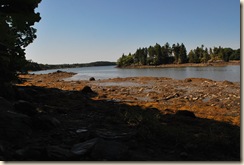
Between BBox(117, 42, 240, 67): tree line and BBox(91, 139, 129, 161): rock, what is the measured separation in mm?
131387

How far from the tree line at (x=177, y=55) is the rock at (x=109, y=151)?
431 feet

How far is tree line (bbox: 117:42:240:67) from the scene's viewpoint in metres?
135

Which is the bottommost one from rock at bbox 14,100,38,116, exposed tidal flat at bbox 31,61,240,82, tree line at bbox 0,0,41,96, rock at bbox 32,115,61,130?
exposed tidal flat at bbox 31,61,240,82

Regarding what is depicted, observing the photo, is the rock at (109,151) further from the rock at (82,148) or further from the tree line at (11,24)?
the tree line at (11,24)

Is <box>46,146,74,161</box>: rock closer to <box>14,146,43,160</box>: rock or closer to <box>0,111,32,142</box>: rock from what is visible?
<box>14,146,43,160</box>: rock

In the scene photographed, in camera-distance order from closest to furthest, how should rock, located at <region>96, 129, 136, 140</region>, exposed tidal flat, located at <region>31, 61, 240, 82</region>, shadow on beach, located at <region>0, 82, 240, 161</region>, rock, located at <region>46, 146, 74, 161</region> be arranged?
rock, located at <region>46, 146, 74, 161</region>, shadow on beach, located at <region>0, 82, 240, 161</region>, rock, located at <region>96, 129, 136, 140</region>, exposed tidal flat, located at <region>31, 61, 240, 82</region>

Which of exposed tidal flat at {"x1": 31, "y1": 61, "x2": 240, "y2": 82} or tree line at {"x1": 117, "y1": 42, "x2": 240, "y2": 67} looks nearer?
exposed tidal flat at {"x1": 31, "y1": 61, "x2": 240, "y2": 82}

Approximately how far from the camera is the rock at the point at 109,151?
18.5ft

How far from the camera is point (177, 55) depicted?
157 meters

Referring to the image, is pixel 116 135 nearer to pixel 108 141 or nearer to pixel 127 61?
pixel 108 141

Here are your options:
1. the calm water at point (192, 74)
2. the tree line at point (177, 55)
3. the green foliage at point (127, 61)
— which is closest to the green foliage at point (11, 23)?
the calm water at point (192, 74)

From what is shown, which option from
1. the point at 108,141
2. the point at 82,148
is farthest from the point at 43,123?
the point at 108,141

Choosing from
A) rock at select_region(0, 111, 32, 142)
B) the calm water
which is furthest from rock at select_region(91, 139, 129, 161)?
the calm water

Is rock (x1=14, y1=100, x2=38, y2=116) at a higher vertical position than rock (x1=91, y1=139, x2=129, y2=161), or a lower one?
higher
